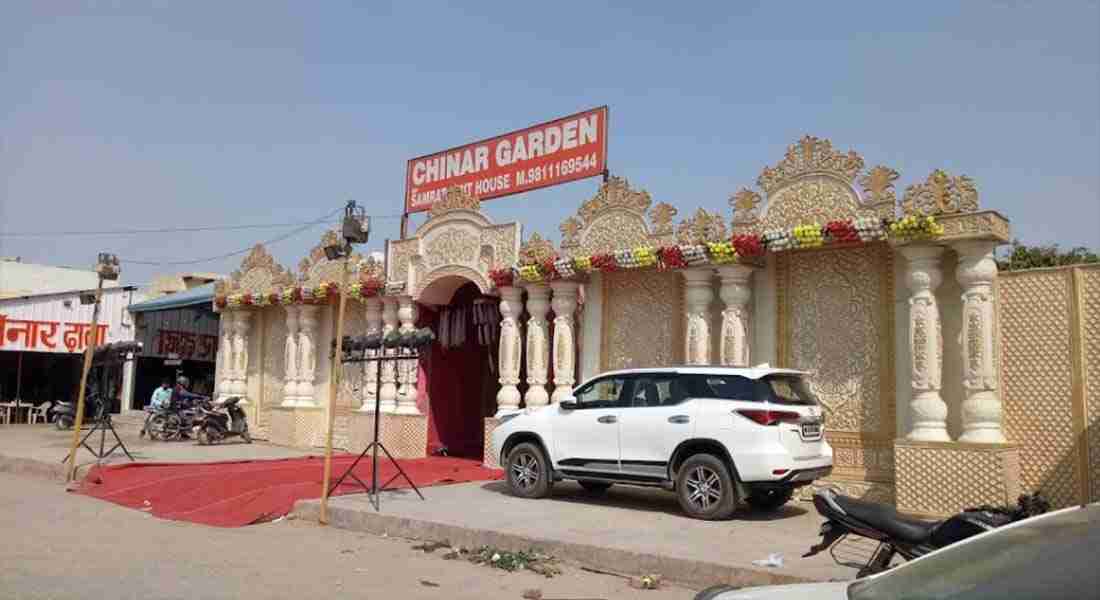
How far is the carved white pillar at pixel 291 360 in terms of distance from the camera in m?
19.1

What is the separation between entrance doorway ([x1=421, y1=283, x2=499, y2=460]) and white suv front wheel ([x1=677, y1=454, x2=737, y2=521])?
7231mm

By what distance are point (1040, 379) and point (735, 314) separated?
3.67m

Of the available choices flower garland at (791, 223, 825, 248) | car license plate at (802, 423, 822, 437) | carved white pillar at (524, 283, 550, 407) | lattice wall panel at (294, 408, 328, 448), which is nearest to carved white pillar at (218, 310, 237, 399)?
lattice wall panel at (294, 408, 328, 448)

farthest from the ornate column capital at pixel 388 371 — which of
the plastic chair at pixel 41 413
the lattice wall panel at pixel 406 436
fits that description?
the plastic chair at pixel 41 413

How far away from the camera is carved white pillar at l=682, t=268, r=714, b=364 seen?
12117 mm

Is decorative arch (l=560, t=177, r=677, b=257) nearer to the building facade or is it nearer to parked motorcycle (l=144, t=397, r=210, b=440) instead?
the building facade

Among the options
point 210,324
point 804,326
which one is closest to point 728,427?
point 804,326

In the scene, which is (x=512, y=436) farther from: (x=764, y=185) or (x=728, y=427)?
(x=764, y=185)

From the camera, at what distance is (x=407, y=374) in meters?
16.5

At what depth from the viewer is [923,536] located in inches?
205

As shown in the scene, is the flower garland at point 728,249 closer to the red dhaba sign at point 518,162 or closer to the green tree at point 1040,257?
the red dhaba sign at point 518,162

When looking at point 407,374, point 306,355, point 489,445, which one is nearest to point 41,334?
point 306,355

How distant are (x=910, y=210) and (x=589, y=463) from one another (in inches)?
190

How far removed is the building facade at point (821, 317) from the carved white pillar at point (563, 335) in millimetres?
32
